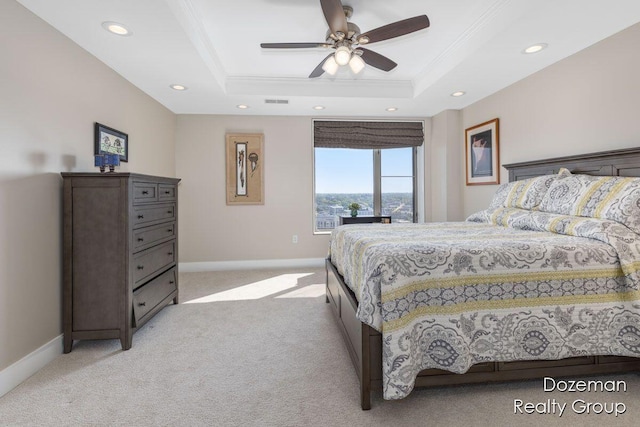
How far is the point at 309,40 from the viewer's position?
3027mm

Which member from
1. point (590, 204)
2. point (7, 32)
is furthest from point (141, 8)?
point (590, 204)

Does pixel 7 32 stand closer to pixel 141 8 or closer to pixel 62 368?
pixel 141 8

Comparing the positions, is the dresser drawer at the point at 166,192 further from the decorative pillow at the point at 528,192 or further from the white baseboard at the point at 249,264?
the decorative pillow at the point at 528,192

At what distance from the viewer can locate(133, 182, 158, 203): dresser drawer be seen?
2.44 m

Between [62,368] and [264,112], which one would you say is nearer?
[62,368]

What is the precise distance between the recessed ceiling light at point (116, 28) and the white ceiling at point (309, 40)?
0.14 ft

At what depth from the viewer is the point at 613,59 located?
98.0 inches

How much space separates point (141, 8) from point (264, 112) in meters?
2.59

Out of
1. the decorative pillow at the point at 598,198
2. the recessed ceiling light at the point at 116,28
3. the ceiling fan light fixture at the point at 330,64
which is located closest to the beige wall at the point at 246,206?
the ceiling fan light fixture at the point at 330,64

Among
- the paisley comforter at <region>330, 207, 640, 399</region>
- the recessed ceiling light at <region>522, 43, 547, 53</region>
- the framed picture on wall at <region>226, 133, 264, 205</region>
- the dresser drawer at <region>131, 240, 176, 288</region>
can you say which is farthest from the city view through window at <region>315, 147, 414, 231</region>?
the paisley comforter at <region>330, 207, 640, 399</region>

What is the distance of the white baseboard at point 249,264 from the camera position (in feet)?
15.6

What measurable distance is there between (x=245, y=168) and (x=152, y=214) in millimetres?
2211

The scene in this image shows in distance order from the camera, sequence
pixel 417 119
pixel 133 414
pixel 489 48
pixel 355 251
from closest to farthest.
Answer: pixel 133 414
pixel 355 251
pixel 489 48
pixel 417 119

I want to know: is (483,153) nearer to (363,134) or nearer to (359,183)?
(363,134)
